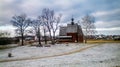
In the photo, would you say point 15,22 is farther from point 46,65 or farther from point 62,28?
point 46,65

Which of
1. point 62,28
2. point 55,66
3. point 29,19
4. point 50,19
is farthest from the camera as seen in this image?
point 62,28

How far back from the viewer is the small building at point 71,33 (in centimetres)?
8219

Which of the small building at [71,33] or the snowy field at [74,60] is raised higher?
the small building at [71,33]

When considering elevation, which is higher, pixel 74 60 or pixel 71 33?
pixel 71 33

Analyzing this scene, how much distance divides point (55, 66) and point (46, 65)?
126cm

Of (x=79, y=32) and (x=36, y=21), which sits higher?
(x=36, y=21)

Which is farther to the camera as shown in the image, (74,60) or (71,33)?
(71,33)

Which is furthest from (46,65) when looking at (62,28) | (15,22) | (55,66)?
(62,28)

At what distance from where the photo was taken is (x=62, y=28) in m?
89.6

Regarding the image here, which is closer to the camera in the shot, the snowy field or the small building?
the snowy field

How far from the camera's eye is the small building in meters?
82.2

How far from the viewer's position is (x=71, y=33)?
8450 centimetres

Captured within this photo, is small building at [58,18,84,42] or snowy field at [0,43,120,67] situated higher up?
small building at [58,18,84,42]

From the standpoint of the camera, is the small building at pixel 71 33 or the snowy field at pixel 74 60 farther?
the small building at pixel 71 33
